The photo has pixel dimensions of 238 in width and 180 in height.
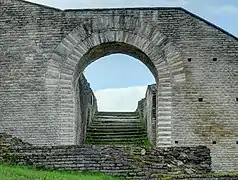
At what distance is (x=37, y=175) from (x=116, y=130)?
12.5m

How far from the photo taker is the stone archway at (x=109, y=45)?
16109 millimetres

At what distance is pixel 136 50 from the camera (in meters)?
16.8

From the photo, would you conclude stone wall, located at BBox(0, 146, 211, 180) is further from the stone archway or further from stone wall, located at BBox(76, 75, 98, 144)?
stone wall, located at BBox(76, 75, 98, 144)

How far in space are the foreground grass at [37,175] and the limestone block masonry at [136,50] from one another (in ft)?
14.4

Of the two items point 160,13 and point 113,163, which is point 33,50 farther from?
point 113,163

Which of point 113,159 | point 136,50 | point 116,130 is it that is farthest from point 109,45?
point 116,130

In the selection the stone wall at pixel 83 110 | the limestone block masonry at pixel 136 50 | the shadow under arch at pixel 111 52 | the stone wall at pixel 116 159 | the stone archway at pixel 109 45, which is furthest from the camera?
the stone wall at pixel 83 110

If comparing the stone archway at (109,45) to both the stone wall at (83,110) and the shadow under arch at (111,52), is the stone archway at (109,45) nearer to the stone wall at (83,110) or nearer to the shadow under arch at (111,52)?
the shadow under arch at (111,52)

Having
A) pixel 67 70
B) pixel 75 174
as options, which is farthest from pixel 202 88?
pixel 75 174

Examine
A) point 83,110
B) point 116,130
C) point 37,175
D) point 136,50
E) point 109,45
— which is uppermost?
point 109,45

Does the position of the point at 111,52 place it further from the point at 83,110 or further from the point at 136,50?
the point at 83,110

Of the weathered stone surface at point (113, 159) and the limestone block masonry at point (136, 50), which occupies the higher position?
the limestone block masonry at point (136, 50)

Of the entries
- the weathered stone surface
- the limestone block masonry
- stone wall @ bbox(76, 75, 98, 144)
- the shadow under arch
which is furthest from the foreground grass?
stone wall @ bbox(76, 75, 98, 144)

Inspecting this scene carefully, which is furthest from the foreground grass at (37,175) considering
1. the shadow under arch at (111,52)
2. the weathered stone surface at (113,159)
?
the shadow under arch at (111,52)
